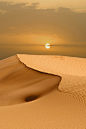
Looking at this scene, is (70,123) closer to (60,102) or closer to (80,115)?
(80,115)

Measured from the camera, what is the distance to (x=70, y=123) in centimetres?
392

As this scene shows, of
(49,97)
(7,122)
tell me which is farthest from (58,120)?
(49,97)

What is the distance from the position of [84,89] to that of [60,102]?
47.4 inches

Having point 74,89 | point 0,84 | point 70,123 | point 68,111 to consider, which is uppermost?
point 70,123

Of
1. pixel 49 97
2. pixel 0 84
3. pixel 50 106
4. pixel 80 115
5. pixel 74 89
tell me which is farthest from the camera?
pixel 0 84

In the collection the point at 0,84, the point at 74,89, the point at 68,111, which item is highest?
the point at 68,111

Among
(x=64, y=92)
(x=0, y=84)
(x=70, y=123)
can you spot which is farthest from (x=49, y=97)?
(x=0, y=84)

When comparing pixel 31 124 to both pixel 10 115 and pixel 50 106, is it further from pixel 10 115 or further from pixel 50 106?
pixel 50 106

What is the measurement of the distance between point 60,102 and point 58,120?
1.35 meters

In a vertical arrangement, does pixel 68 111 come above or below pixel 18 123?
below

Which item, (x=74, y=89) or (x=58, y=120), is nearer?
(x=58, y=120)

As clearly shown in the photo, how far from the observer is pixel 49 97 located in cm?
595

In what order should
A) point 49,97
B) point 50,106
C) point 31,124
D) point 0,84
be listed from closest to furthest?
point 31,124, point 50,106, point 49,97, point 0,84

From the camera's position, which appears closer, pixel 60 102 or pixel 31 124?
pixel 31 124
